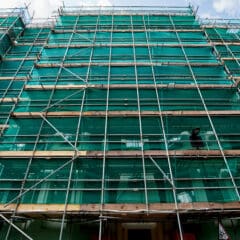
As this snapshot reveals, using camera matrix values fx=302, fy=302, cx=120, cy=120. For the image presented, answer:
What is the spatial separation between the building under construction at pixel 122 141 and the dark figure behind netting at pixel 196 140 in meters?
0.04

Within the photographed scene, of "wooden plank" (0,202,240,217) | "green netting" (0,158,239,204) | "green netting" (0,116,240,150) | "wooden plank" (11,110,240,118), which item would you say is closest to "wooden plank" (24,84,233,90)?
"wooden plank" (11,110,240,118)

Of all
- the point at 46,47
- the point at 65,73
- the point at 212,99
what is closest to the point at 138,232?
the point at 212,99

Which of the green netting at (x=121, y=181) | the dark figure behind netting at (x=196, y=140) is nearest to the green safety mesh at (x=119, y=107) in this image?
A: the green netting at (x=121, y=181)

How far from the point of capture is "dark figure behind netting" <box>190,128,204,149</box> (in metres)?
8.95

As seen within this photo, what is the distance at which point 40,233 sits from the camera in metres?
7.94

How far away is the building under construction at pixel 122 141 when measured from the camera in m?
7.64

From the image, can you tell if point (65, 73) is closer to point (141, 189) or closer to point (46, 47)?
point (46, 47)

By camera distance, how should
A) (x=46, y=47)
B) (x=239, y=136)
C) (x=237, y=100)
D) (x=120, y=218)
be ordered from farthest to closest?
(x=46, y=47)
(x=237, y=100)
(x=239, y=136)
(x=120, y=218)

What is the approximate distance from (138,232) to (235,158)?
355 cm

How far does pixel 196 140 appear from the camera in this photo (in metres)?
8.95

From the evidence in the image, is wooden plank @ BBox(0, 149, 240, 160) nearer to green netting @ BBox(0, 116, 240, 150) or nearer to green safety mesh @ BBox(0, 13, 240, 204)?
green safety mesh @ BBox(0, 13, 240, 204)

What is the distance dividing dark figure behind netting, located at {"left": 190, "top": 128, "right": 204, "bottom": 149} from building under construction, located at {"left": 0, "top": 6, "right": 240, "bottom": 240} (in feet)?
0.14

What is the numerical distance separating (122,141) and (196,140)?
220 centimetres

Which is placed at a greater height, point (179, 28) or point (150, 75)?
point (179, 28)
